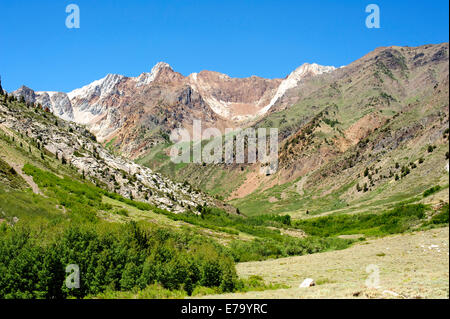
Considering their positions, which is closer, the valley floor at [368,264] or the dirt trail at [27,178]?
the valley floor at [368,264]

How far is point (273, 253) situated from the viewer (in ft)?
212

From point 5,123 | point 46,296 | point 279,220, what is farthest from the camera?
point 279,220

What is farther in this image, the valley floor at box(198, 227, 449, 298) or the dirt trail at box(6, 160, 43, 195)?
the dirt trail at box(6, 160, 43, 195)

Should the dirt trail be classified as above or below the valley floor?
above

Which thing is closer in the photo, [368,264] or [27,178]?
[368,264]

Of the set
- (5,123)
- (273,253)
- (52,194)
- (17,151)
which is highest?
(5,123)

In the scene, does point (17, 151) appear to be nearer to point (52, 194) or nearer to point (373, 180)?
point (52, 194)

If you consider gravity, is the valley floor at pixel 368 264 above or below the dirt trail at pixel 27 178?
below

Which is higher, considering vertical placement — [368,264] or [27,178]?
[27,178]

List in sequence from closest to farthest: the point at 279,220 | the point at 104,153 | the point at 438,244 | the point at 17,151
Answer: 1. the point at 438,244
2. the point at 17,151
3. the point at 104,153
4. the point at 279,220
